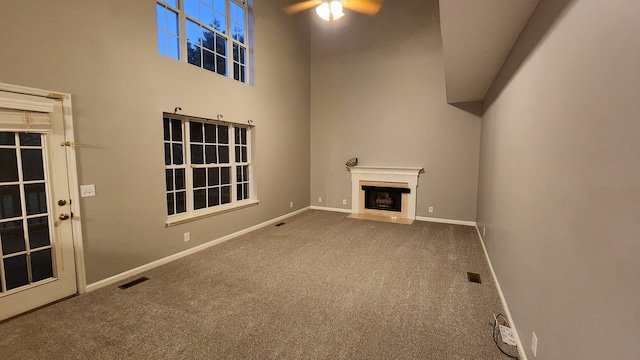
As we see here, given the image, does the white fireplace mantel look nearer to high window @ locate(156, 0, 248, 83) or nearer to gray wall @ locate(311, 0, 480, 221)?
gray wall @ locate(311, 0, 480, 221)

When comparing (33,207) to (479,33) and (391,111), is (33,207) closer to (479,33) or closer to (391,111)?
(479,33)

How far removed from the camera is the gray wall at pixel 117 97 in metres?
2.48

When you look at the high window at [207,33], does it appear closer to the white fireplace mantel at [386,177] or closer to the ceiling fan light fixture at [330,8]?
the ceiling fan light fixture at [330,8]

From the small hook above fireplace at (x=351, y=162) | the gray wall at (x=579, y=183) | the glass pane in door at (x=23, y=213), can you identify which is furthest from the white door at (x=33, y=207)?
the small hook above fireplace at (x=351, y=162)

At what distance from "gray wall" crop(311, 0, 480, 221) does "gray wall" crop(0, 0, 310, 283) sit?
2.76 m

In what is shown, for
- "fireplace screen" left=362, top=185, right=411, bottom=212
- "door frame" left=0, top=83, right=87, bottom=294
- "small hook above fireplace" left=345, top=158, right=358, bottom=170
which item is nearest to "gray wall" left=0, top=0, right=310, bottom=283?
"door frame" left=0, top=83, right=87, bottom=294

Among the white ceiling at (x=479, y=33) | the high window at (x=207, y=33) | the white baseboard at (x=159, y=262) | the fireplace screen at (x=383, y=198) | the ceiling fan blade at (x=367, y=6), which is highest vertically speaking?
the ceiling fan blade at (x=367, y=6)

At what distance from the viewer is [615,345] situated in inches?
36.8

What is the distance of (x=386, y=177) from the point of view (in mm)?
6234

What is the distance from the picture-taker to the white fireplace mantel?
601cm

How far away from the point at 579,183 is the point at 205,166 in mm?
4343

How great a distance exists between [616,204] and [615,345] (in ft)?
1.58

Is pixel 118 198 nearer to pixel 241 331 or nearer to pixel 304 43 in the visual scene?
→ pixel 241 331

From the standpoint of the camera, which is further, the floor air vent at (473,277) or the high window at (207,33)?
the high window at (207,33)
